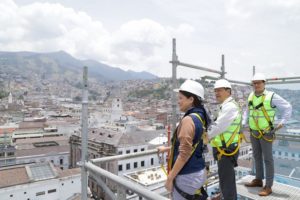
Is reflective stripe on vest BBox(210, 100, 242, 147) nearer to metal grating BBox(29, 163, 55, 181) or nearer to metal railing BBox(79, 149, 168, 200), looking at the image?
metal railing BBox(79, 149, 168, 200)

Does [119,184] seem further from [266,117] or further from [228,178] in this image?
[266,117]

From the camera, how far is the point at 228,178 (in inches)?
126

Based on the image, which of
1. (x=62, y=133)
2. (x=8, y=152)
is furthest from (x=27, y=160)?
(x=62, y=133)

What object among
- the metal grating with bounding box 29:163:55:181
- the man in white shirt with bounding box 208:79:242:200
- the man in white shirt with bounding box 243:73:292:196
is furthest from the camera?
the metal grating with bounding box 29:163:55:181

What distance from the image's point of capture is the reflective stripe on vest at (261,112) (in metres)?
3.82

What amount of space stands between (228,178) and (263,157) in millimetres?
1137

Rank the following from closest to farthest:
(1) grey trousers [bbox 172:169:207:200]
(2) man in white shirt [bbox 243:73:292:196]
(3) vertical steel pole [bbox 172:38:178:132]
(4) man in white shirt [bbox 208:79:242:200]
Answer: (1) grey trousers [bbox 172:169:207:200] < (4) man in white shirt [bbox 208:79:242:200] < (2) man in white shirt [bbox 243:73:292:196] < (3) vertical steel pole [bbox 172:38:178:132]

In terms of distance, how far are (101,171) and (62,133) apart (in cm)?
4681

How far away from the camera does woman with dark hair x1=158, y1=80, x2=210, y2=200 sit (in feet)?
6.82

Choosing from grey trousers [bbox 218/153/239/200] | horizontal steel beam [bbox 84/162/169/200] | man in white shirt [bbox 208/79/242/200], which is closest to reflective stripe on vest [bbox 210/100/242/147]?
man in white shirt [bbox 208/79/242/200]

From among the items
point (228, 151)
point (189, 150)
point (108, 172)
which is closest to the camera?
point (189, 150)

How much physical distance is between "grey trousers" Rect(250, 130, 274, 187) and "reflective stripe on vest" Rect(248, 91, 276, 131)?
137 mm

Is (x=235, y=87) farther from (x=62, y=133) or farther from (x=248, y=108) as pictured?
(x=62, y=133)

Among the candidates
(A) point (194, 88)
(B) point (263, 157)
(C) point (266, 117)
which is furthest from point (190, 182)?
(B) point (263, 157)
